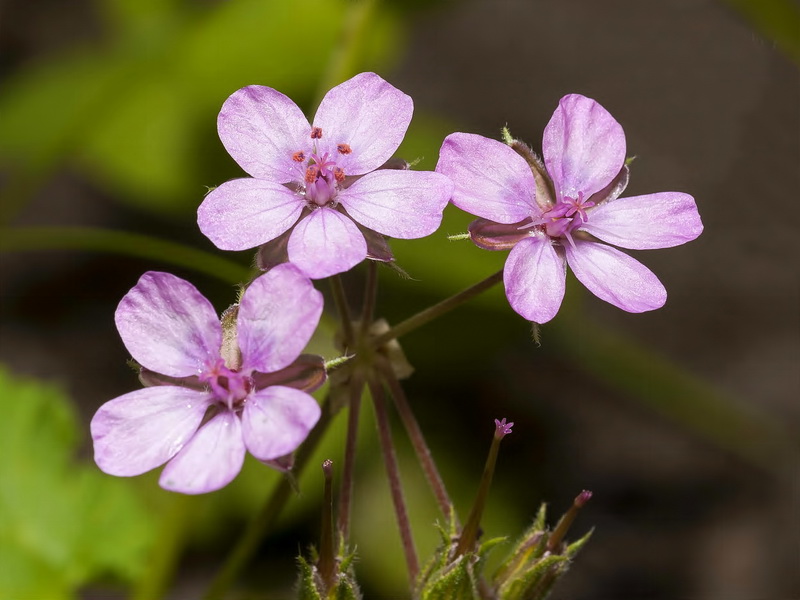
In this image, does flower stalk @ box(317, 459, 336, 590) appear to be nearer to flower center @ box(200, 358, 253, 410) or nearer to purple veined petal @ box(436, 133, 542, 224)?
flower center @ box(200, 358, 253, 410)

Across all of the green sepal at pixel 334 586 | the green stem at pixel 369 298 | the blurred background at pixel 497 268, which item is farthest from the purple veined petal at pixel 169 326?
the blurred background at pixel 497 268

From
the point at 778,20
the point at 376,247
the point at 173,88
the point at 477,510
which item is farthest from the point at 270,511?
the point at 173,88

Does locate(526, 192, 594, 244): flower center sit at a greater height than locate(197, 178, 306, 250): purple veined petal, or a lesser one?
greater

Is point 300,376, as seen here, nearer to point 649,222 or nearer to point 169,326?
point 169,326

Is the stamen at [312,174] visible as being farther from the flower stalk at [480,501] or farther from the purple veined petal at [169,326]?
the flower stalk at [480,501]

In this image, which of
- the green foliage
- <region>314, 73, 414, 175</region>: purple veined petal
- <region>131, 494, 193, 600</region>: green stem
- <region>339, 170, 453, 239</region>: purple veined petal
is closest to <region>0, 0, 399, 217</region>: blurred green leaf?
the green foliage

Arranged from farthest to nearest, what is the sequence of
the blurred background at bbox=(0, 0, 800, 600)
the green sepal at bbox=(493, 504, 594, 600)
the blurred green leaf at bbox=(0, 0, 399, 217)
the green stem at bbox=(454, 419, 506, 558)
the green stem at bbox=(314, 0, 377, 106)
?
the blurred green leaf at bbox=(0, 0, 399, 217) < the blurred background at bbox=(0, 0, 800, 600) < the green stem at bbox=(314, 0, 377, 106) < the green sepal at bbox=(493, 504, 594, 600) < the green stem at bbox=(454, 419, 506, 558)

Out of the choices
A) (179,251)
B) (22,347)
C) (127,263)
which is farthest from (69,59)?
(179,251)
